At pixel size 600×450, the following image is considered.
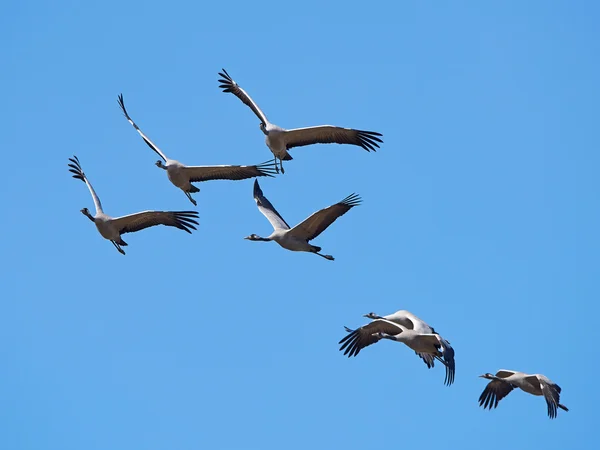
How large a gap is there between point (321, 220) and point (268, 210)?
7.68 feet

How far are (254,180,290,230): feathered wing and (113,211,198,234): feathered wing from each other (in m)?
1.42

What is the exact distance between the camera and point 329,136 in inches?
840

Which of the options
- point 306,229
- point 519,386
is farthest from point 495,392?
point 306,229

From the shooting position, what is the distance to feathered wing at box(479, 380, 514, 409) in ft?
72.2

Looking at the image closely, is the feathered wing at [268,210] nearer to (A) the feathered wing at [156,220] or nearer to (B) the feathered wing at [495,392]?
(A) the feathered wing at [156,220]

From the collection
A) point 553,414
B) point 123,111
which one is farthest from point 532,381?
point 123,111

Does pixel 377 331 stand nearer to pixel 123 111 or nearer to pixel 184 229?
pixel 184 229

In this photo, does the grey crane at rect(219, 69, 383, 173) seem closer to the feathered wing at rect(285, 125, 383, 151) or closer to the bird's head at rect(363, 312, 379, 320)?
the feathered wing at rect(285, 125, 383, 151)

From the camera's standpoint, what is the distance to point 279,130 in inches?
824

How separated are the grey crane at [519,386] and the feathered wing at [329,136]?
5.16 m

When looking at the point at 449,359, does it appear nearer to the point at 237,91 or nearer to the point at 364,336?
the point at 364,336

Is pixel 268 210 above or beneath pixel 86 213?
above

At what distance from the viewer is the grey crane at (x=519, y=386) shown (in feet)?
64.1

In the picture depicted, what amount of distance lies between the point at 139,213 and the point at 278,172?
2.87 meters
